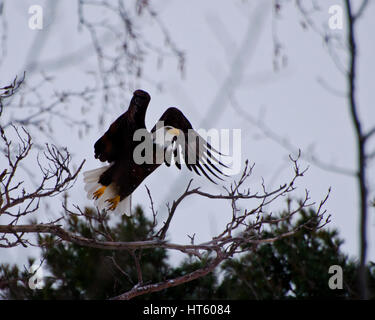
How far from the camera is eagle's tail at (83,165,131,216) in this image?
13.1ft

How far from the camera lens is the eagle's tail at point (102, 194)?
3992 millimetres

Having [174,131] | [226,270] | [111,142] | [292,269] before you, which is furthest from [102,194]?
[292,269]

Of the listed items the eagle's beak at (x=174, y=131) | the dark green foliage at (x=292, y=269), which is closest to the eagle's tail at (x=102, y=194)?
the eagle's beak at (x=174, y=131)

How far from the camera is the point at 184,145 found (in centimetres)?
411

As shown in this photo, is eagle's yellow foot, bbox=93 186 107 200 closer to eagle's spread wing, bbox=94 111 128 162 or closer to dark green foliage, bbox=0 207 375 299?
eagle's spread wing, bbox=94 111 128 162

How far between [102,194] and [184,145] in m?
0.72

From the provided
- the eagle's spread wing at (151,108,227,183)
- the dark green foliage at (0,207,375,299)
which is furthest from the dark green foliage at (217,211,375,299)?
the eagle's spread wing at (151,108,227,183)

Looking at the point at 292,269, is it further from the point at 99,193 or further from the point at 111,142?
the point at 111,142

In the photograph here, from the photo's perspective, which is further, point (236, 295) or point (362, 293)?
point (236, 295)
